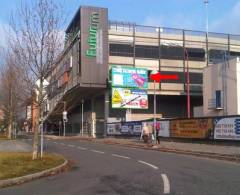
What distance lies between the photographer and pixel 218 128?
31.8 metres

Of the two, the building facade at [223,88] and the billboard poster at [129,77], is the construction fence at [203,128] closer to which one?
Answer: the building facade at [223,88]

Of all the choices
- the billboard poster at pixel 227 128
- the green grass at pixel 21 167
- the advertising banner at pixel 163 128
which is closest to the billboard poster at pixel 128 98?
the advertising banner at pixel 163 128

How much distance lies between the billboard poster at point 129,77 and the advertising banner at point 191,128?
27.9 m

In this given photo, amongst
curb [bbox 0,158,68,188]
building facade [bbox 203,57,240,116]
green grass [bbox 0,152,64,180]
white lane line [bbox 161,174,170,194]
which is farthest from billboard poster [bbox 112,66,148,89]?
white lane line [bbox 161,174,170,194]

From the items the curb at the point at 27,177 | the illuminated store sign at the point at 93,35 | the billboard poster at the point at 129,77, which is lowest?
the curb at the point at 27,177

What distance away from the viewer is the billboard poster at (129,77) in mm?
67438

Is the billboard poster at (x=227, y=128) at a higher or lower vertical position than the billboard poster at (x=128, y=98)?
lower

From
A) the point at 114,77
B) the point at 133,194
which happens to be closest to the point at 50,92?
the point at 133,194

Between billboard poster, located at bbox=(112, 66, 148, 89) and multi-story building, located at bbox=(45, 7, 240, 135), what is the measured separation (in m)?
3.34

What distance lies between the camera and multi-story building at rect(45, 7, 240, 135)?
231 feet

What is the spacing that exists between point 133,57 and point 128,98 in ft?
29.5

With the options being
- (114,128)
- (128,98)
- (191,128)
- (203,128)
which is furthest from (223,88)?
(128,98)

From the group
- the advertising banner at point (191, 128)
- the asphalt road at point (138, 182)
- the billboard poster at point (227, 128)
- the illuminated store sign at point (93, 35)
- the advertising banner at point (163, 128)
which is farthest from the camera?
the illuminated store sign at point (93, 35)

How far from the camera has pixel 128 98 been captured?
6812 cm
